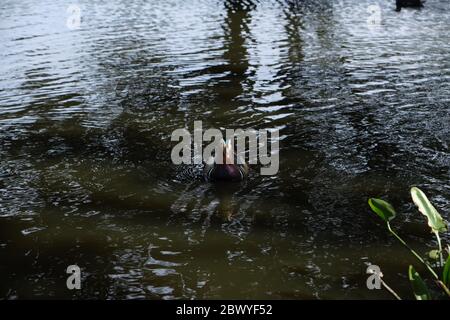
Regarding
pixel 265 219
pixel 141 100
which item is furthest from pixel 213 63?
pixel 265 219

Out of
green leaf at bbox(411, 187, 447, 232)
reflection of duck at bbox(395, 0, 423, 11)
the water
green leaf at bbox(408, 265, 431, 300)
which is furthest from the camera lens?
reflection of duck at bbox(395, 0, 423, 11)

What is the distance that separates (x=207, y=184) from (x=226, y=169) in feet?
0.95

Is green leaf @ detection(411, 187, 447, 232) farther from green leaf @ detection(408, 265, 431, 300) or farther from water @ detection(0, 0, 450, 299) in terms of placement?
water @ detection(0, 0, 450, 299)

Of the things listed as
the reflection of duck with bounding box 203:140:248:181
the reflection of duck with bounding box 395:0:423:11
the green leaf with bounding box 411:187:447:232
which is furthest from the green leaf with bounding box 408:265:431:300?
the reflection of duck with bounding box 395:0:423:11

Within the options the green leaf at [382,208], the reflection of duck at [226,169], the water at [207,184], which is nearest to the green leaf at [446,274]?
the green leaf at [382,208]

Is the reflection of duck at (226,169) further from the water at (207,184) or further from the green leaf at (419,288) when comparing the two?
the green leaf at (419,288)

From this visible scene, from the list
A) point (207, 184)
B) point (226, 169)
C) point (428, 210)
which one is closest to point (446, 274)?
point (428, 210)

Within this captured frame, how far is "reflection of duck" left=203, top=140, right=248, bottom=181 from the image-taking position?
6855 millimetres

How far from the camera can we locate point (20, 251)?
218 inches

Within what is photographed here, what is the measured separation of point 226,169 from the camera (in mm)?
6871

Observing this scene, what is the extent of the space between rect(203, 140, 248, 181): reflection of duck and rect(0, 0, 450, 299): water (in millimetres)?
156

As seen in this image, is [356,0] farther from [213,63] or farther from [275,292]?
[275,292]

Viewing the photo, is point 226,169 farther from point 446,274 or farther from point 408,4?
point 408,4
